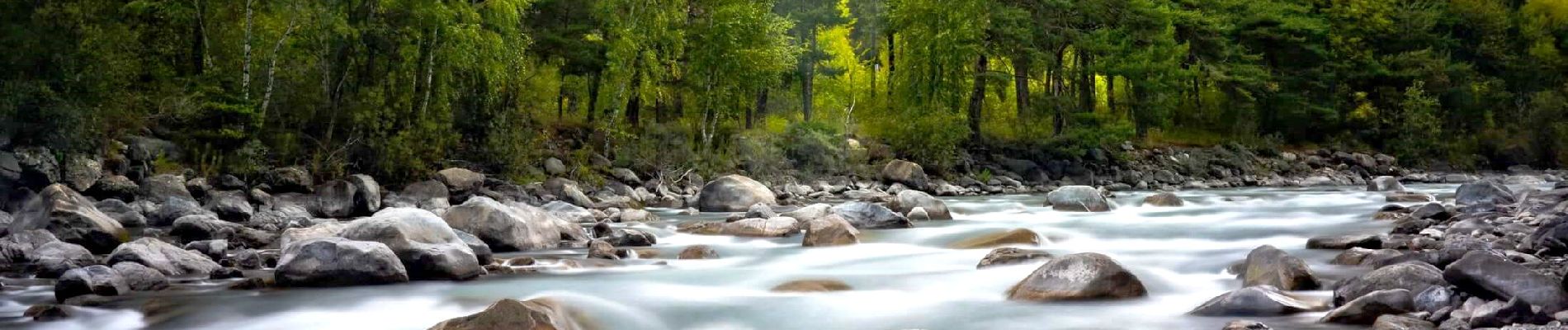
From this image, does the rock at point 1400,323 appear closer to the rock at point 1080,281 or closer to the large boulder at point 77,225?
the rock at point 1080,281

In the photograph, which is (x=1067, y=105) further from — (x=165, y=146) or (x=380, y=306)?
(x=380, y=306)

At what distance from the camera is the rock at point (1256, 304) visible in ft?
24.6

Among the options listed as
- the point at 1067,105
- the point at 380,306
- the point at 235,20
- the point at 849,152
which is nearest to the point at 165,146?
the point at 235,20

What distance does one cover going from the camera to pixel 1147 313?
809 centimetres

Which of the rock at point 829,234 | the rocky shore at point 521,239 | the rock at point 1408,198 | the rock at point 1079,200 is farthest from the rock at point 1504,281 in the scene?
the rock at point 1408,198

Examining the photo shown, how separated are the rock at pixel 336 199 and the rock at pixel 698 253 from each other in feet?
30.7

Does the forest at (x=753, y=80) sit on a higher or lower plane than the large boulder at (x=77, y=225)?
higher

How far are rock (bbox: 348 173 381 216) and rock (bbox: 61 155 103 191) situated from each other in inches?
154

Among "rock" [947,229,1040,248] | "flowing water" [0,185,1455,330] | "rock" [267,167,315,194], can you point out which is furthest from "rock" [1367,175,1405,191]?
"rock" [267,167,315,194]

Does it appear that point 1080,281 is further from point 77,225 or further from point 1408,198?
point 1408,198

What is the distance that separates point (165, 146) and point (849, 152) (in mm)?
16826

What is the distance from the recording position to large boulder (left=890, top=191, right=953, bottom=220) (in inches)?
673

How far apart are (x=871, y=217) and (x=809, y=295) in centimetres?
615

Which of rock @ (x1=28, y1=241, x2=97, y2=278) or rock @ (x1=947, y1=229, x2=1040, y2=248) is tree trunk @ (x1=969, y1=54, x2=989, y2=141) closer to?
rock @ (x1=947, y1=229, x2=1040, y2=248)
